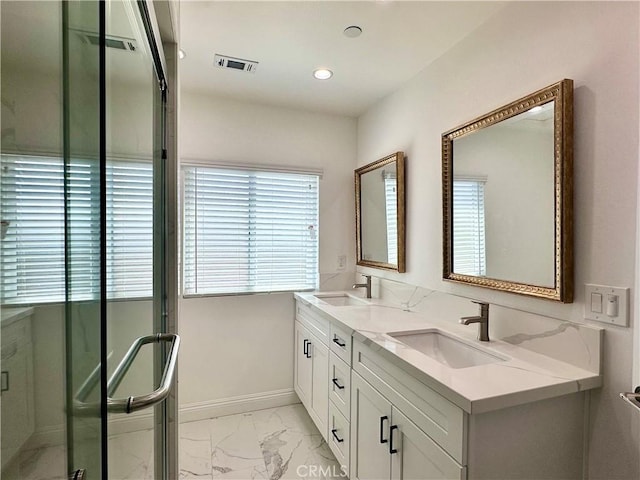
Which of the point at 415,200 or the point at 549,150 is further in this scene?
the point at 415,200

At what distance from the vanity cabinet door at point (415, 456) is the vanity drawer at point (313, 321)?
77cm

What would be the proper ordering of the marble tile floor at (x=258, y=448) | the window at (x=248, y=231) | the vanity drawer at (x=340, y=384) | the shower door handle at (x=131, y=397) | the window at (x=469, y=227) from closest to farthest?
the shower door handle at (x=131, y=397), the window at (x=469, y=227), the vanity drawer at (x=340, y=384), the marble tile floor at (x=258, y=448), the window at (x=248, y=231)

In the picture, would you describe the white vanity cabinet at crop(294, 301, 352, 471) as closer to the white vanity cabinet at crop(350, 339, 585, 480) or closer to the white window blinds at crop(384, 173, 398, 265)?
the white vanity cabinet at crop(350, 339, 585, 480)

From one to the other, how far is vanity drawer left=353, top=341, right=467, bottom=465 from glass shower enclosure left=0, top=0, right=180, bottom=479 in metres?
0.83

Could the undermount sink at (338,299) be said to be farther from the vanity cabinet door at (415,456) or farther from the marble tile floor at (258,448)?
the vanity cabinet door at (415,456)

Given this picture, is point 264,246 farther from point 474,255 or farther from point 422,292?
point 474,255

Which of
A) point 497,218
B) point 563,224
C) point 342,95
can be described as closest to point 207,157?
point 342,95

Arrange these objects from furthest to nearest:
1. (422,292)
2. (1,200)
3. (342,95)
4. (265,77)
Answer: (342,95) < (265,77) < (422,292) < (1,200)

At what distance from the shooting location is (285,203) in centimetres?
271

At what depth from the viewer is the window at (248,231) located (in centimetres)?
248

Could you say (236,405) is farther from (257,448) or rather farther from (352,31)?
(352,31)

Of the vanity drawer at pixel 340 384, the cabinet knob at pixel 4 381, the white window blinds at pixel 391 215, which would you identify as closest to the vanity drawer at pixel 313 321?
the vanity drawer at pixel 340 384

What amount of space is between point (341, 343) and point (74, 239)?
1515 millimetres

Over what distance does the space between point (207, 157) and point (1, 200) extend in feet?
7.44
